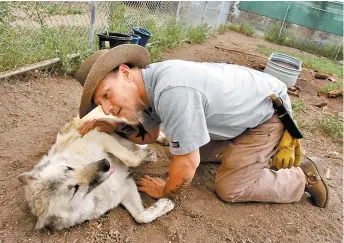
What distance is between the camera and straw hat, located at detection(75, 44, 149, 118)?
2.19 meters

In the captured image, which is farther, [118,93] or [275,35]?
[275,35]

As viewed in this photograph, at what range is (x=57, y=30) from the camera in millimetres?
5105

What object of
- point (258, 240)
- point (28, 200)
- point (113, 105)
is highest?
point (113, 105)

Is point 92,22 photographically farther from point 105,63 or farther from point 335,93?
point 335,93

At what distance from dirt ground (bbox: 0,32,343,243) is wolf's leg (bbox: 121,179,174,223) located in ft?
0.19

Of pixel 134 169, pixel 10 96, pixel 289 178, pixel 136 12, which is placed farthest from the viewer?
pixel 136 12

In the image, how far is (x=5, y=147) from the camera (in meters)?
3.13

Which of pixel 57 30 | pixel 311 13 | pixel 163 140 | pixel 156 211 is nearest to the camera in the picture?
pixel 156 211

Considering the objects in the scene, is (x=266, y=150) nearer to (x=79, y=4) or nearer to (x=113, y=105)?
(x=113, y=105)

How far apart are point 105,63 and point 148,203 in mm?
1292

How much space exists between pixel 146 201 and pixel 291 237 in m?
1.26

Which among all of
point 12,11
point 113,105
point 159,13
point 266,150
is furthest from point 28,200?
point 159,13

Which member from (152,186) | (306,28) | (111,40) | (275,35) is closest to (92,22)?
(111,40)

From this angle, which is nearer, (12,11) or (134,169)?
(134,169)
